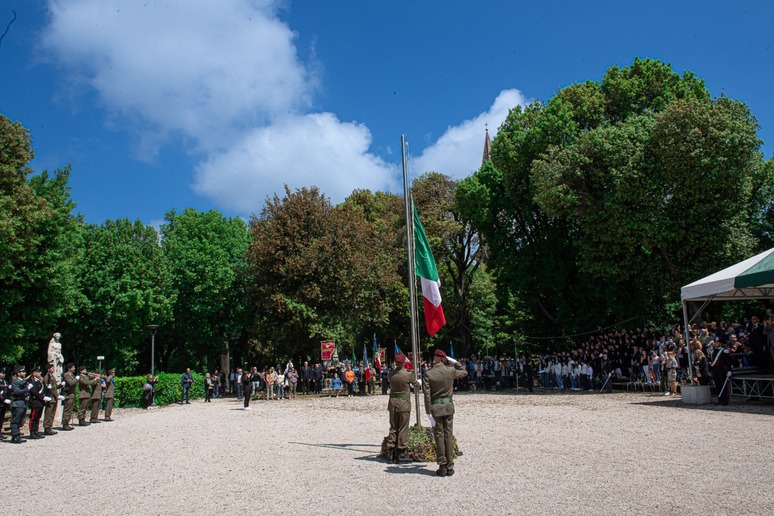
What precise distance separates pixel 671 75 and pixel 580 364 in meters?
15.5

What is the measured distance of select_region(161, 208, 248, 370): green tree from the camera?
41562 mm

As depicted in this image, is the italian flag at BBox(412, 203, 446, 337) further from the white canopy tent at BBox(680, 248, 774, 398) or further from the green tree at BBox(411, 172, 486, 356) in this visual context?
the green tree at BBox(411, 172, 486, 356)

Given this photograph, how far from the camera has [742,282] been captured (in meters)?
15.4

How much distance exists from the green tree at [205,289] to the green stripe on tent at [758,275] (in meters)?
31.4

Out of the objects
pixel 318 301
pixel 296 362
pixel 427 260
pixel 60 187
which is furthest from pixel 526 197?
pixel 60 187

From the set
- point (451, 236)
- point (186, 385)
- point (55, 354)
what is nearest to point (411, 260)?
point (55, 354)

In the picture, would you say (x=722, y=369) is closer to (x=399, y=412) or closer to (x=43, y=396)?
(x=399, y=412)

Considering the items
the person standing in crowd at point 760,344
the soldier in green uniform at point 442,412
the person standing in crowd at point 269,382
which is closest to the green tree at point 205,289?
the person standing in crowd at point 269,382

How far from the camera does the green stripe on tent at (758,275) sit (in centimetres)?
1470

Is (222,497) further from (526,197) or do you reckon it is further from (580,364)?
(526,197)

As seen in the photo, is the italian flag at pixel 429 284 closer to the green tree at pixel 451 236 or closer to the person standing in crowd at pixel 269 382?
the person standing in crowd at pixel 269 382

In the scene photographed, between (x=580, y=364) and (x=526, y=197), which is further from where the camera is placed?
(x=526, y=197)

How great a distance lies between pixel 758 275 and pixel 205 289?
35.0 m

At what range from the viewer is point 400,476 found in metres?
8.40
